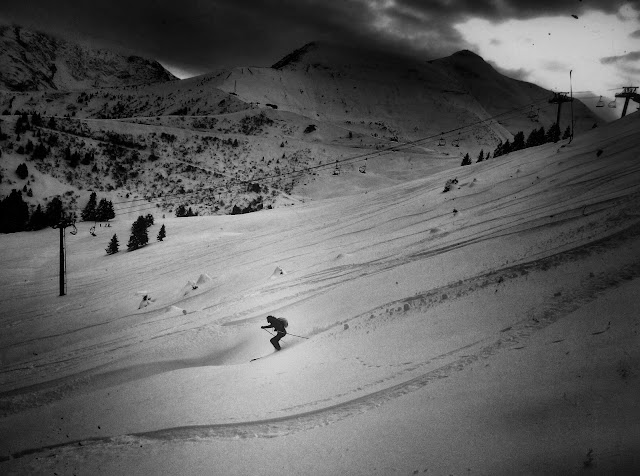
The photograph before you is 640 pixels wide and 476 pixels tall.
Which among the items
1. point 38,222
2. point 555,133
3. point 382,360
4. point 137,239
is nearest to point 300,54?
point 38,222

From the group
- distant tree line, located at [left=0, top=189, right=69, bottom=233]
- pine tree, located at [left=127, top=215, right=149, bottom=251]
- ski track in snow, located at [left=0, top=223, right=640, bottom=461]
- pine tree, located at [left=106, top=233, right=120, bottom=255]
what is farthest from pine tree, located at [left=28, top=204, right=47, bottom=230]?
ski track in snow, located at [left=0, top=223, right=640, bottom=461]

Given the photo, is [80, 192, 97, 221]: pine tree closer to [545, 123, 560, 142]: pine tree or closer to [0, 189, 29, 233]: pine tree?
[0, 189, 29, 233]: pine tree

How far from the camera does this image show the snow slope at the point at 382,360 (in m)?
5.21

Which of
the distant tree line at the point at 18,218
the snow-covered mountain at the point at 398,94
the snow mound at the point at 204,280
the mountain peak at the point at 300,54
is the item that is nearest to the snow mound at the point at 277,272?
the snow mound at the point at 204,280

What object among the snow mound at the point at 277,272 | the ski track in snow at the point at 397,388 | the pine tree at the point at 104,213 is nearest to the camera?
the ski track in snow at the point at 397,388

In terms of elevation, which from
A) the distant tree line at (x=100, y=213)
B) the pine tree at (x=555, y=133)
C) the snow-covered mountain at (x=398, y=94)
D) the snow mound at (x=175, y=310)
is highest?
the snow-covered mountain at (x=398, y=94)

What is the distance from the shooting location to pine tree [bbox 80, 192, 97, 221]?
154 ft

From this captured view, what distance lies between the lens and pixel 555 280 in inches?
343

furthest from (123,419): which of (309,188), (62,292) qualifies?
(309,188)

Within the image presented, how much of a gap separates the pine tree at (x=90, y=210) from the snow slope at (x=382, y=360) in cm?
3192

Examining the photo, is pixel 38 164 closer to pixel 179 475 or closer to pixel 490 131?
pixel 179 475

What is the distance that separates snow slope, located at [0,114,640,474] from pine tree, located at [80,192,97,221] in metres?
31.9

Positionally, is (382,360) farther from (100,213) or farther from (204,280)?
(100,213)

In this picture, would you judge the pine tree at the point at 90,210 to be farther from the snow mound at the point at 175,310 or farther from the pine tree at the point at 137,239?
the snow mound at the point at 175,310
